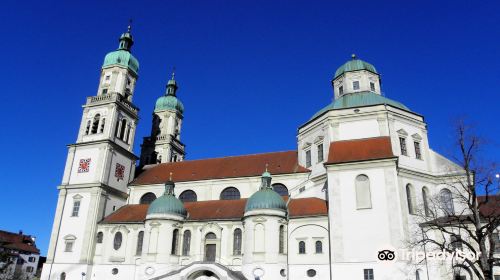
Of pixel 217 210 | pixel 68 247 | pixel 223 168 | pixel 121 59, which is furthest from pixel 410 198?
pixel 121 59

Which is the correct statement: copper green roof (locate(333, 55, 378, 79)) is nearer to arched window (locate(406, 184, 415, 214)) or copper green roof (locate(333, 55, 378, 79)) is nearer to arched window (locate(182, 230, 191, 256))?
arched window (locate(406, 184, 415, 214))

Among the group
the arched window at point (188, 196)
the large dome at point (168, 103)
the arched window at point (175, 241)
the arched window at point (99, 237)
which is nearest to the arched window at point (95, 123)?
the arched window at point (99, 237)

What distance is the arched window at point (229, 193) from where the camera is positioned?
3595 centimetres

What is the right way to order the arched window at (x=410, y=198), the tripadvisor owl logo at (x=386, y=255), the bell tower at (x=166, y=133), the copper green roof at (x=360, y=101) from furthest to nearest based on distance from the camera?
1. the bell tower at (x=166, y=133)
2. the copper green roof at (x=360, y=101)
3. the arched window at (x=410, y=198)
4. the tripadvisor owl logo at (x=386, y=255)

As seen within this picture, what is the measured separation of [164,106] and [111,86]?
47.8 ft

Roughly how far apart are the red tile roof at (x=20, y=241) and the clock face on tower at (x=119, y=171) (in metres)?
37.1

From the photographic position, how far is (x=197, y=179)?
37.6m

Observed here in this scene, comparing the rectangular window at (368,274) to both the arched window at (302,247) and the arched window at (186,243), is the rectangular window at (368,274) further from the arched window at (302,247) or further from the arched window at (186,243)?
the arched window at (186,243)

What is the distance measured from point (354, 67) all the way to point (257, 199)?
17807 mm

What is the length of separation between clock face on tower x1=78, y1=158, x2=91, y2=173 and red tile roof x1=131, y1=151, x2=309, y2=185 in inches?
189

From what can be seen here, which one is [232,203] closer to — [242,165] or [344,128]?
[242,165]

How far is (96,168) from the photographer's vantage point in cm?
3700

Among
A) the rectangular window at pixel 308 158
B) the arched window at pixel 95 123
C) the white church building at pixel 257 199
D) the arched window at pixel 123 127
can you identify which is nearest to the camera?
the white church building at pixel 257 199

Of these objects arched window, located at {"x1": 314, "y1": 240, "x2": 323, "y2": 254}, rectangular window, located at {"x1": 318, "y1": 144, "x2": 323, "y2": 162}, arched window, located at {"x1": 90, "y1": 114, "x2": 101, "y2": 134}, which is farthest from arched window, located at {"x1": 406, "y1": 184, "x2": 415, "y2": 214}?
arched window, located at {"x1": 90, "y1": 114, "x2": 101, "y2": 134}
